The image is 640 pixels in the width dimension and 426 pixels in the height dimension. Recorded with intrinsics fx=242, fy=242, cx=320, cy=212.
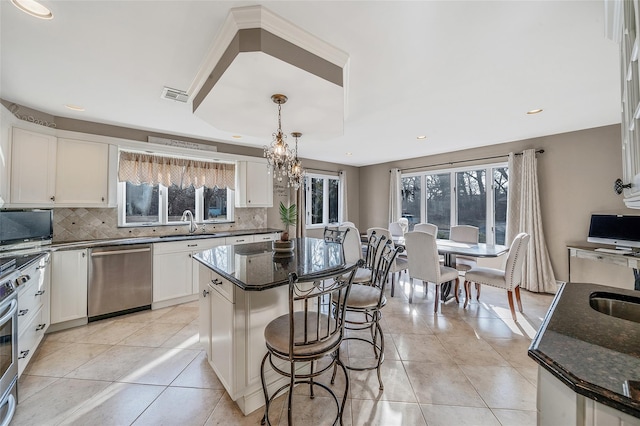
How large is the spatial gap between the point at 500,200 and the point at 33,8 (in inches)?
237

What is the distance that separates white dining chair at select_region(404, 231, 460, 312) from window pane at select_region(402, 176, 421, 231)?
8.37 ft

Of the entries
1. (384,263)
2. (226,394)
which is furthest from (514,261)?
(226,394)

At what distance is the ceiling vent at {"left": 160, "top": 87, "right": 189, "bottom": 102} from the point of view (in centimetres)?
236

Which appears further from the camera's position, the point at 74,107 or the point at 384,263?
the point at 74,107

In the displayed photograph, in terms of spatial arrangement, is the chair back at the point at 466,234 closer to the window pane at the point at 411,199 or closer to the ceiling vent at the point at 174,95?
the window pane at the point at 411,199

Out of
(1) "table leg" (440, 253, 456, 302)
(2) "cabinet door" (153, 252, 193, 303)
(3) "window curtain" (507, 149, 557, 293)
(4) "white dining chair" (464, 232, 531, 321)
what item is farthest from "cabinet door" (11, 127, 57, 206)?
(3) "window curtain" (507, 149, 557, 293)

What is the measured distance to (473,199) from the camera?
16.0 feet

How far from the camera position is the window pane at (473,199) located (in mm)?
4742

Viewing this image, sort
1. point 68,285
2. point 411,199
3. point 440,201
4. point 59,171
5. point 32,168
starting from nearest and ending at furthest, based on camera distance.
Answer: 1. point 32,168
2. point 68,285
3. point 59,171
4. point 440,201
5. point 411,199

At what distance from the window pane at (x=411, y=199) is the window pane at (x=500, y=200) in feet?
4.99

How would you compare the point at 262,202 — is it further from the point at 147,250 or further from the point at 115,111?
the point at 115,111

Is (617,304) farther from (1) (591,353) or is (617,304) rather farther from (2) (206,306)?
(2) (206,306)

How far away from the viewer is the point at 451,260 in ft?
12.2

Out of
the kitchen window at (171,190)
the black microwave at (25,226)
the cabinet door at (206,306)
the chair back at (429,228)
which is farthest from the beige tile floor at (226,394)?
the chair back at (429,228)
